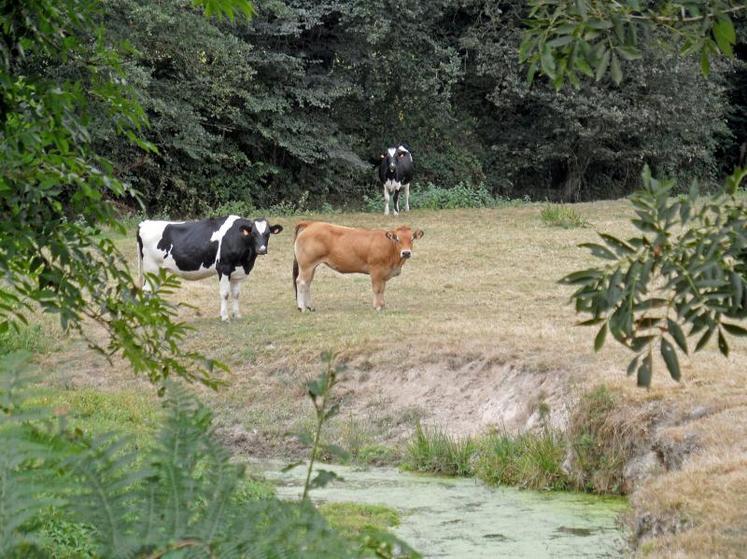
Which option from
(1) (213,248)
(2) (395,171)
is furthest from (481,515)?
(2) (395,171)

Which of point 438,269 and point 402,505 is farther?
point 438,269

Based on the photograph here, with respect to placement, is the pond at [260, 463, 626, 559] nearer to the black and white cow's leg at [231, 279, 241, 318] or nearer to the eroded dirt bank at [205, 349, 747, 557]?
the eroded dirt bank at [205, 349, 747, 557]

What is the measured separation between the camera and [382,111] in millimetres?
35375

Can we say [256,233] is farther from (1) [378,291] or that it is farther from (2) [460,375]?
(2) [460,375]

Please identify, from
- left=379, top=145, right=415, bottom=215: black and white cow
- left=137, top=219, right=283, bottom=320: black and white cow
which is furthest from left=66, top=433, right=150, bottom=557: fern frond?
left=379, top=145, right=415, bottom=215: black and white cow

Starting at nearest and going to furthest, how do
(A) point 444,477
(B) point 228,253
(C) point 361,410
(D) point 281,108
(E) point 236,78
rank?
(A) point 444,477
(C) point 361,410
(B) point 228,253
(E) point 236,78
(D) point 281,108

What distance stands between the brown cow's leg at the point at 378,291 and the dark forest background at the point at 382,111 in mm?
11547

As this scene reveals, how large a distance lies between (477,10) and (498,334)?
2290 cm

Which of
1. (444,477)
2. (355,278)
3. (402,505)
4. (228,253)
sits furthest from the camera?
(355,278)

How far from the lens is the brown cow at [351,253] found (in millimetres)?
17156

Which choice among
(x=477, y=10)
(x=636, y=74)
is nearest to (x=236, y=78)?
(x=477, y=10)

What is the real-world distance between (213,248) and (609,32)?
12250 millimetres

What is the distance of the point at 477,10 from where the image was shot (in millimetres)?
36062

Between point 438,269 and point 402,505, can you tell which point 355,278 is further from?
point 402,505
